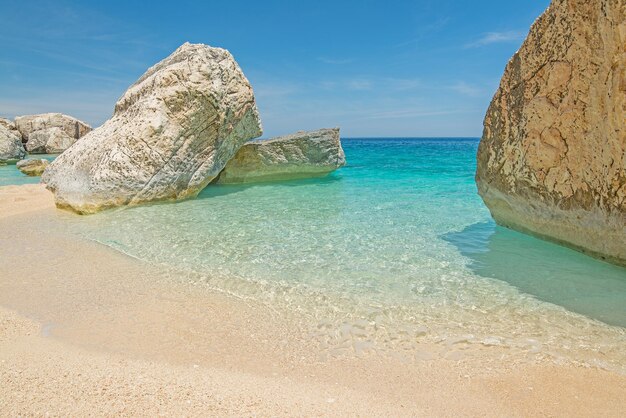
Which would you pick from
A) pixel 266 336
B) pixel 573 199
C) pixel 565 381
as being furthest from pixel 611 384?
pixel 573 199

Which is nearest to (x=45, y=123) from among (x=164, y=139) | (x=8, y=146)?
(x=8, y=146)

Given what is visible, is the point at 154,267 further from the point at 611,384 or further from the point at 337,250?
the point at 611,384

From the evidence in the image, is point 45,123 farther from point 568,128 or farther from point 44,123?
point 568,128

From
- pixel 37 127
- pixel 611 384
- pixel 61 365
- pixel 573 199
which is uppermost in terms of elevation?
pixel 37 127

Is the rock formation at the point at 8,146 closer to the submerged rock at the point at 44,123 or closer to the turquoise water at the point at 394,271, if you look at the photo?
the submerged rock at the point at 44,123

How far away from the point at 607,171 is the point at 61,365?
5.70 metres

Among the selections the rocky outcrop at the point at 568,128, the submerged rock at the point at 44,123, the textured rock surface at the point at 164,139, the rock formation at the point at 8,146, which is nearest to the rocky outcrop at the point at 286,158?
the textured rock surface at the point at 164,139

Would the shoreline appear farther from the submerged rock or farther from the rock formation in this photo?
the submerged rock

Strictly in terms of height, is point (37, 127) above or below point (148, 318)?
above

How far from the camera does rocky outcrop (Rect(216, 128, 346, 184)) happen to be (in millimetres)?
14336

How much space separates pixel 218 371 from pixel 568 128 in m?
4.91

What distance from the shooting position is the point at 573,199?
17.0 ft

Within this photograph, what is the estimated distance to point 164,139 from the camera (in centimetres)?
941

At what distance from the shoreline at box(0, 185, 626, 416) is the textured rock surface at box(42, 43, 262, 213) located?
5053mm
